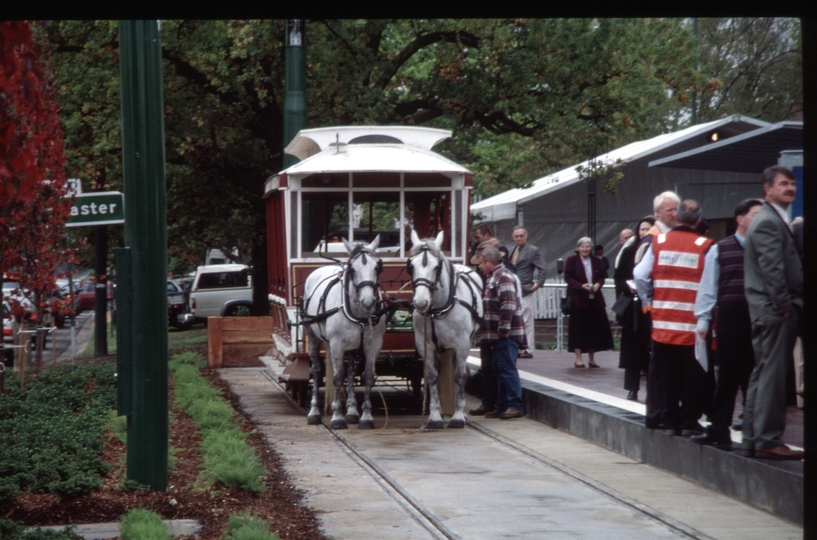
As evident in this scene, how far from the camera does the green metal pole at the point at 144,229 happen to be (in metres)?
8.14

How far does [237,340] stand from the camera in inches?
868

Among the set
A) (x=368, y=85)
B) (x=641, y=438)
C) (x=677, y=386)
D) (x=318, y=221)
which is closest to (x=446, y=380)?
(x=641, y=438)

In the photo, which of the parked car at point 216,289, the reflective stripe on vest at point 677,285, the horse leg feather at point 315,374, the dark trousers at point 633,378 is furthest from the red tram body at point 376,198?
the parked car at point 216,289

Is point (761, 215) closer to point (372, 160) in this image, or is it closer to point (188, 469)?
point (188, 469)

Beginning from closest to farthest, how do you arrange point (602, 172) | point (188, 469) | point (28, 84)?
point (28, 84) < point (188, 469) < point (602, 172)

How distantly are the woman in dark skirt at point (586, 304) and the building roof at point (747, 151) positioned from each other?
5.82ft

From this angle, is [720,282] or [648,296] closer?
[720,282]

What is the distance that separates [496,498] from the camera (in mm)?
8508

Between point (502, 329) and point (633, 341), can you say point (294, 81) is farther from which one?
point (633, 341)

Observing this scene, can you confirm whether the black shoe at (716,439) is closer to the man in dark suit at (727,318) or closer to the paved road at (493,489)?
the man in dark suit at (727,318)

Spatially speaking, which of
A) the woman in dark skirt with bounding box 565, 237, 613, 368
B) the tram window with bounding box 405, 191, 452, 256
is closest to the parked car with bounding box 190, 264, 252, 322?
the woman in dark skirt with bounding box 565, 237, 613, 368

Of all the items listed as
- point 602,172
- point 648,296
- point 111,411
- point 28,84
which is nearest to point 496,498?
point 648,296

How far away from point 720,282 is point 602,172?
15424 mm

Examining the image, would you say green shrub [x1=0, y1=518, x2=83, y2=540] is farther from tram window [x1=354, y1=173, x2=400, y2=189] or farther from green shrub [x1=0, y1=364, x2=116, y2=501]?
tram window [x1=354, y1=173, x2=400, y2=189]
